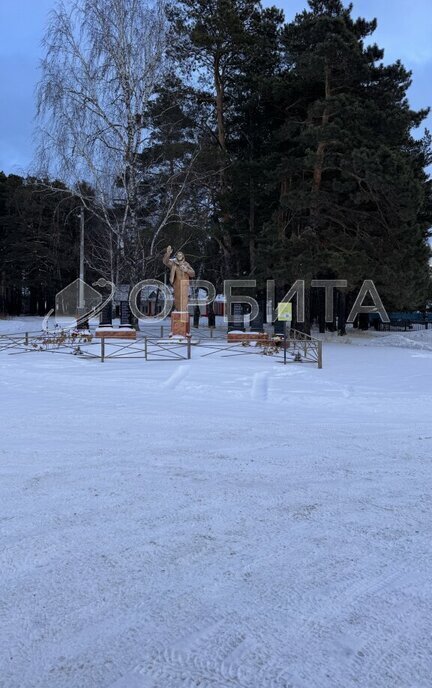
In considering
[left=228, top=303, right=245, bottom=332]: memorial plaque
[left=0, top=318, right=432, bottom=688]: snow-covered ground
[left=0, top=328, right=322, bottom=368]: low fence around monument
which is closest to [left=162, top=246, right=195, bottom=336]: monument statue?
[left=0, top=328, right=322, bottom=368]: low fence around monument

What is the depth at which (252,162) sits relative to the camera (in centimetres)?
2319

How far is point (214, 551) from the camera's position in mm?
3172

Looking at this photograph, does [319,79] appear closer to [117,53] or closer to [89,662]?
[117,53]

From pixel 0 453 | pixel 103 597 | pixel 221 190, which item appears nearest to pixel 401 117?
pixel 221 190

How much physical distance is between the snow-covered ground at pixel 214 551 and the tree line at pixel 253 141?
1554cm

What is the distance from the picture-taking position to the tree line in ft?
66.3

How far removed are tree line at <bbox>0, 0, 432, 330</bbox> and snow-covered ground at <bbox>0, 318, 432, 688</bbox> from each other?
15544mm

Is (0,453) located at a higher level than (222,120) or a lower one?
lower

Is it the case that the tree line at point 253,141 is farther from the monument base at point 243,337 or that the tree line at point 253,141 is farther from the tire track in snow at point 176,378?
the tire track in snow at point 176,378

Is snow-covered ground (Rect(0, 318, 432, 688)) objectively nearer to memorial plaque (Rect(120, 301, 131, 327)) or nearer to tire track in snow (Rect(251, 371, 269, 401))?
tire track in snow (Rect(251, 371, 269, 401))

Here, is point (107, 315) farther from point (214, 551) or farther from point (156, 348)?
point (214, 551)

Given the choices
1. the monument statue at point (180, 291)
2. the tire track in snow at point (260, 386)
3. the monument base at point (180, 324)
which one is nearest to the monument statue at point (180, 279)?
the monument statue at point (180, 291)

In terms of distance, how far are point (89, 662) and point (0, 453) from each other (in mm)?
3488

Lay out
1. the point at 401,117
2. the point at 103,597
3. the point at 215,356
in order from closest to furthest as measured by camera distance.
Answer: the point at 103,597
the point at 215,356
the point at 401,117
